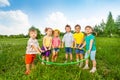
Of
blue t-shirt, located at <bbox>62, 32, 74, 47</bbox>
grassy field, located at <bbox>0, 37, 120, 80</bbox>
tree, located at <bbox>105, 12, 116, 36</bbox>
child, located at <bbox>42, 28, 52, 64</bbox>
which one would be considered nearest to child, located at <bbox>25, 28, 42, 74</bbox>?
grassy field, located at <bbox>0, 37, 120, 80</bbox>

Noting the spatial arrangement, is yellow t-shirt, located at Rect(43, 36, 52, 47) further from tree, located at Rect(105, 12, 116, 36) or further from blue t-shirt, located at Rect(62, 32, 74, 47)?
tree, located at Rect(105, 12, 116, 36)

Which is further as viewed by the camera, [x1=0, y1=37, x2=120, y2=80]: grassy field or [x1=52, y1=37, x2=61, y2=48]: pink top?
[x1=52, y1=37, x2=61, y2=48]: pink top

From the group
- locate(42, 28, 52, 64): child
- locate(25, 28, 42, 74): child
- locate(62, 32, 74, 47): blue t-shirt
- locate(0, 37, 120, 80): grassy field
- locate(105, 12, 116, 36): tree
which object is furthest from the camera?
locate(105, 12, 116, 36): tree

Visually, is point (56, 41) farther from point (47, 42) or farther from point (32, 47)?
point (32, 47)

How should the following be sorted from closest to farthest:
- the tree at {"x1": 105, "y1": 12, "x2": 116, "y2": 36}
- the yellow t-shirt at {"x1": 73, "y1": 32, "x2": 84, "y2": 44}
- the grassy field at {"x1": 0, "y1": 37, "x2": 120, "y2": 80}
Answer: the grassy field at {"x1": 0, "y1": 37, "x2": 120, "y2": 80}, the yellow t-shirt at {"x1": 73, "y1": 32, "x2": 84, "y2": 44}, the tree at {"x1": 105, "y1": 12, "x2": 116, "y2": 36}

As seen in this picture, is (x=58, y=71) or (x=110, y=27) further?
(x=110, y=27)

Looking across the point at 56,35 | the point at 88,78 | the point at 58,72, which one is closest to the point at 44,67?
the point at 58,72

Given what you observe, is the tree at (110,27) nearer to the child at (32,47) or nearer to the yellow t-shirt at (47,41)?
the yellow t-shirt at (47,41)

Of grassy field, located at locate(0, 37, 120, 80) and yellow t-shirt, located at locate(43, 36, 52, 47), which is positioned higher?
yellow t-shirt, located at locate(43, 36, 52, 47)

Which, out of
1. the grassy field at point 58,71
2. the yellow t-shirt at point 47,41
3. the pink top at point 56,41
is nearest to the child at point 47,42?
the yellow t-shirt at point 47,41

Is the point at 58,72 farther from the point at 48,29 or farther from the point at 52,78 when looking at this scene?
the point at 48,29

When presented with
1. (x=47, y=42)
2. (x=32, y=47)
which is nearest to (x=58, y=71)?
(x=32, y=47)

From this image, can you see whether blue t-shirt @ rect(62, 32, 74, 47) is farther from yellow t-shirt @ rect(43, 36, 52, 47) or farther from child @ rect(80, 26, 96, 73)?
child @ rect(80, 26, 96, 73)

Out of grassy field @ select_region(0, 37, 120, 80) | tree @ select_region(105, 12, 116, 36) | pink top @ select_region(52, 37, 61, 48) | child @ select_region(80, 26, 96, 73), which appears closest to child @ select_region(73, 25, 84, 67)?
pink top @ select_region(52, 37, 61, 48)
